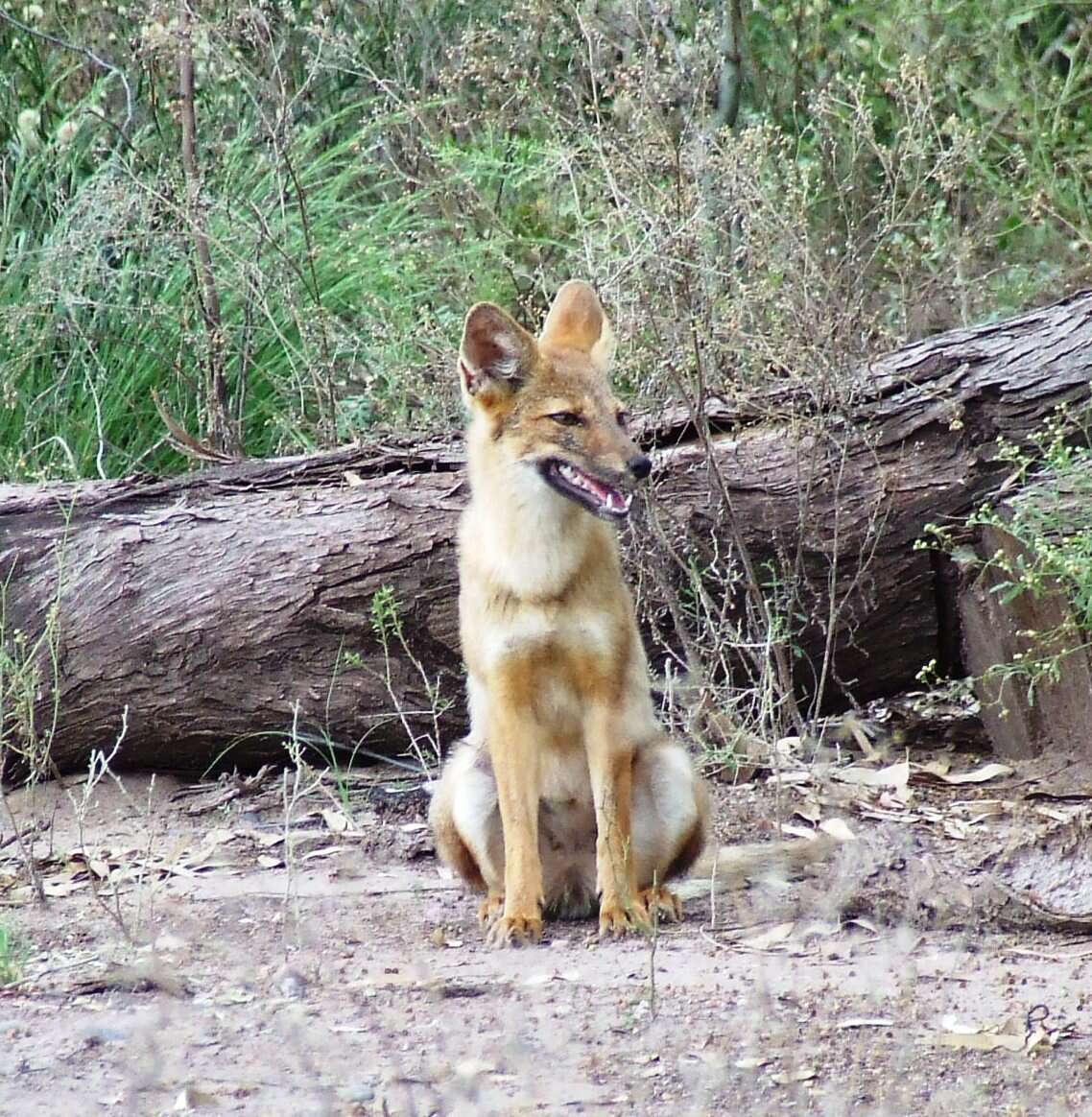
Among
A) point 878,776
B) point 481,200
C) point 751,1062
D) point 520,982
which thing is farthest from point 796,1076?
point 481,200

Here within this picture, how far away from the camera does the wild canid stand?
5.22 m

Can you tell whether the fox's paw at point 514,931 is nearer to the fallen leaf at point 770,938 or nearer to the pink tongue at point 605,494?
the fallen leaf at point 770,938

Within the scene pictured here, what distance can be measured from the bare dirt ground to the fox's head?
130 cm

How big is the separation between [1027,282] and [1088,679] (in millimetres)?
4091

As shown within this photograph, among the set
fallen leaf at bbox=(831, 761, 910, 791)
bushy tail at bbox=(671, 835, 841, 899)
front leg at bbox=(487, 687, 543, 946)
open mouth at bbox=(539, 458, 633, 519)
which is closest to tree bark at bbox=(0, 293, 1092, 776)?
fallen leaf at bbox=(831, 761, 910, 791)

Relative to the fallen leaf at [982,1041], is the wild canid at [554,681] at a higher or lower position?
higher

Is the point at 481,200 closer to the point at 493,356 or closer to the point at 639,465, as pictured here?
the point at 493,356

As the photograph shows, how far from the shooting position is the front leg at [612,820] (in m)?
5.17

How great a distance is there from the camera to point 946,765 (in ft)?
21.6

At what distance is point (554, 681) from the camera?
17.4 feet

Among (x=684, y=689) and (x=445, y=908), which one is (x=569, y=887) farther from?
(x=684, y=689)

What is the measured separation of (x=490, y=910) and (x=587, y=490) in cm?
129

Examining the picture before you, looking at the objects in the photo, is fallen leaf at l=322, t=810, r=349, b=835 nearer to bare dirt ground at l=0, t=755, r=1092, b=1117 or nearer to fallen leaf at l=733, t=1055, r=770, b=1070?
bare dirt ground at l=0, t=755, r=1092, b=1117

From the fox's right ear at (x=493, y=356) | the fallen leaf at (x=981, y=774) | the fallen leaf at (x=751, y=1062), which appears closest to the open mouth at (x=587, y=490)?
the fox's right ear at (x=493, y=356)
